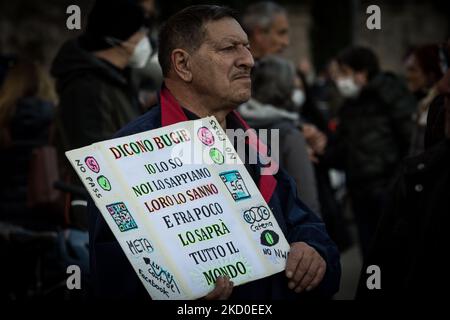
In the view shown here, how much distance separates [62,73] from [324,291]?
2.24 metres

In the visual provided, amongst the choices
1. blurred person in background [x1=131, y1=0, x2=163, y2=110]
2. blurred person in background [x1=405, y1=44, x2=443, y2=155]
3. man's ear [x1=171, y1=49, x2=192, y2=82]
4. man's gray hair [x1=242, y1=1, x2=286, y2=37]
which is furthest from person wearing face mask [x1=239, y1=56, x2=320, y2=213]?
man's ear [x1=171, y1=49, x2=192, y2=82]

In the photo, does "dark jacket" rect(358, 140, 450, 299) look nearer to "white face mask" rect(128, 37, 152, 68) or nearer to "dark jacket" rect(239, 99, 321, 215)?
"dark jacket" rect(239, 99, 321, 215)

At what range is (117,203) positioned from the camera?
2947 mm

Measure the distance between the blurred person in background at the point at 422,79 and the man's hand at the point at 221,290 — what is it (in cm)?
322

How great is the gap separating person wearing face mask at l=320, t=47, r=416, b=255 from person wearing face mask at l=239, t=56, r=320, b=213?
5.24ft

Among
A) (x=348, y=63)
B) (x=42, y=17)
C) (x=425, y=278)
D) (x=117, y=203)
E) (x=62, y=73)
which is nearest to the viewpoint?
(x=425, y=278)

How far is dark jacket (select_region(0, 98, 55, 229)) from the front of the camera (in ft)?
18.2

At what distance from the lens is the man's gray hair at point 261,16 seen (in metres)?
6.10

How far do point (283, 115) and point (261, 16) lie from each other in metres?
1.16

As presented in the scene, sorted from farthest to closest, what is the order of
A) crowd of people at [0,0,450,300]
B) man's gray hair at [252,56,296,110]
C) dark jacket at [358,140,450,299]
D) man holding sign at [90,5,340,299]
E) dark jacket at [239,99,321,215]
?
man's gray hair at [252,56,296,110] < dark jacket at [239,99,321,215] < man holding sign at [90,5,340,299] < crowd of people at [0,0,450,300] < dark jacket at [358,140,450,299]

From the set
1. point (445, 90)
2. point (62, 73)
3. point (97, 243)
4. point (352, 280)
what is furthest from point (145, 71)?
point (352, 280)

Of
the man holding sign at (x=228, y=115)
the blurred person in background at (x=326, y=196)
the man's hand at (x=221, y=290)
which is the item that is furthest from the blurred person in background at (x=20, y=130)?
the man's hand at (x=221, y=290)

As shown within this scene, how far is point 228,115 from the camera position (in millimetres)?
3490
